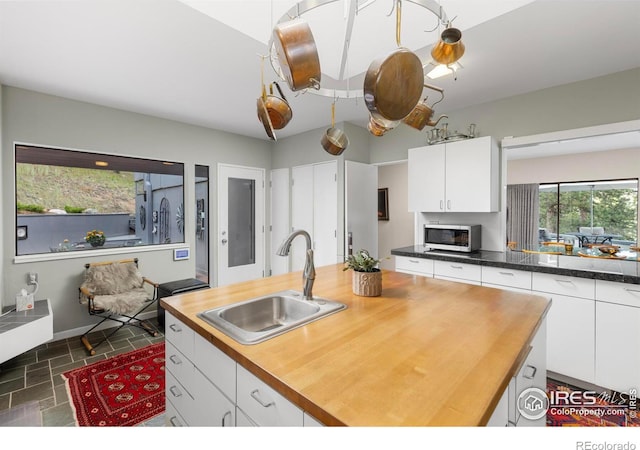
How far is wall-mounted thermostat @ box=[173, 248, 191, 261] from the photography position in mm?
4082

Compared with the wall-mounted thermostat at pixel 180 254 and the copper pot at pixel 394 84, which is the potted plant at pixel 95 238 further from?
the copper pot at pixel 394 84

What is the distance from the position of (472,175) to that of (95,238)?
4.27 metres

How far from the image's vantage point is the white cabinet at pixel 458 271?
9.39 feet

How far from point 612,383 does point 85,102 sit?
5.46m

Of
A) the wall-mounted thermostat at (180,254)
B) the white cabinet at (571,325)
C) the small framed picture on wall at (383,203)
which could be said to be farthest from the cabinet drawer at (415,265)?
the wall-mounted thermostat at (180,254)

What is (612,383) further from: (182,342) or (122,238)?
(122,238)

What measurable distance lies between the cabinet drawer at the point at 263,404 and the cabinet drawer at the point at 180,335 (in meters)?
0.47

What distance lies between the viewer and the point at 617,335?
215 centimetres

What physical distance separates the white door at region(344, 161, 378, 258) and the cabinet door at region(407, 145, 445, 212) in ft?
2.68

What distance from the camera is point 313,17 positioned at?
1.83m

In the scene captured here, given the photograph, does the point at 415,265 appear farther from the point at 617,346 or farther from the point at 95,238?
the point at 95,238

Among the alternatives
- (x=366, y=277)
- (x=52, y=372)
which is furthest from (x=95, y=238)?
(x=366, y=277)

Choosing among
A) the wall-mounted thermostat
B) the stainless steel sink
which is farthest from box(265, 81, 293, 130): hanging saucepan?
the wall-mounted thermostat
